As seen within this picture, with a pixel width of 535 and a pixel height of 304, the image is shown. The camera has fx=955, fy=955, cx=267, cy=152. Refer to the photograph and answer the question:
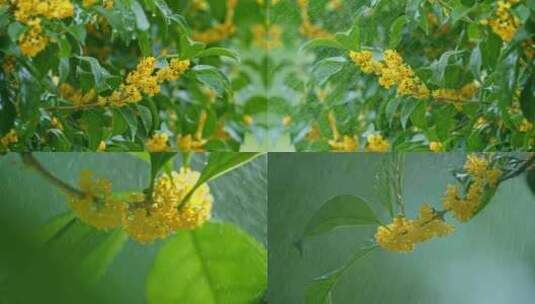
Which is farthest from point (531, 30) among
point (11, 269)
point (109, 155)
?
point (11, 269)

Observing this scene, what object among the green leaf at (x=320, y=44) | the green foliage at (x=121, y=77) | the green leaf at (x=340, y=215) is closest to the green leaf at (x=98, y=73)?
the green foliage at (x=121, y=77)

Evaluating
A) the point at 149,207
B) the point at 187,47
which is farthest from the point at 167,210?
the point at 187,47

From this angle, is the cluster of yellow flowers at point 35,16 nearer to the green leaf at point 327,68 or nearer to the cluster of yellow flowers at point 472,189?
the green leaf at point 327,68

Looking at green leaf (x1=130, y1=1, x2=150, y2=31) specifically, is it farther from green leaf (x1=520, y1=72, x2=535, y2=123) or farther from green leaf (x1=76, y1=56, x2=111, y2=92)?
green leaf (x1=520, y1=72, x2=535, y2=123)

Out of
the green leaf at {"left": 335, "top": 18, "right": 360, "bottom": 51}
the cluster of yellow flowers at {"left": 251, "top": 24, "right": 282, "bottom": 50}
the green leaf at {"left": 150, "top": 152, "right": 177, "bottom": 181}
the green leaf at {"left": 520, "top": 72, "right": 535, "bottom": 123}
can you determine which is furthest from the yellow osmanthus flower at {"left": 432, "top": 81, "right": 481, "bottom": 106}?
the green leaf at {"left": 150, "top": 152, "right": 177, "bottom": 181}

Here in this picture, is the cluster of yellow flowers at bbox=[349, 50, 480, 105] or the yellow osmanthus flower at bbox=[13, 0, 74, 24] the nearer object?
the yellow osmanthus flower at bbox=[13, 0, 74, 24]
